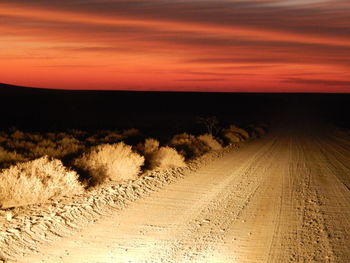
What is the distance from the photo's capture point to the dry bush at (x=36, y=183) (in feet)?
28.0

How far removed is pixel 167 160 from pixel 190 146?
12.0 ft

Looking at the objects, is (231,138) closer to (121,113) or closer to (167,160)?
(167,160)

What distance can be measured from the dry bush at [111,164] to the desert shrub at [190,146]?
4.04 m

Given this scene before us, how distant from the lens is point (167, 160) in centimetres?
1381

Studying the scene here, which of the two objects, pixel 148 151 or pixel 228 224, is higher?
pixel 148 151

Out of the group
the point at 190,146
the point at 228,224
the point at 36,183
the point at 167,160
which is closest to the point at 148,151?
the point at 167,160

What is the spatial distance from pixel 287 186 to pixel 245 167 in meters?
2.89

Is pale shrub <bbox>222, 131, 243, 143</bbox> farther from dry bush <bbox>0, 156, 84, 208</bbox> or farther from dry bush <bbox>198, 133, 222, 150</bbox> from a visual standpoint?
dry bush <bbox>0, 156, 84, 208</bbox>

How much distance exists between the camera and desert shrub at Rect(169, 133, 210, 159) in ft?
54.1

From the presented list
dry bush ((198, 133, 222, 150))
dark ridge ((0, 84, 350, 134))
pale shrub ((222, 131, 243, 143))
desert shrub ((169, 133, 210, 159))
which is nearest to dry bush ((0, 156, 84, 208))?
desert shrub ((169, 133, 210, 159))

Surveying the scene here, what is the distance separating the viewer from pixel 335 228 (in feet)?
24.0

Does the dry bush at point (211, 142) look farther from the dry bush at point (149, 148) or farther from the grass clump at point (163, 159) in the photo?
the grass clump at point (163, 159)

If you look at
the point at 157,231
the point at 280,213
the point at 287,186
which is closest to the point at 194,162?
the point at 287,186

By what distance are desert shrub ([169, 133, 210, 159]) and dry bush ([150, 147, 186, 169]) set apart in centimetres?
168
